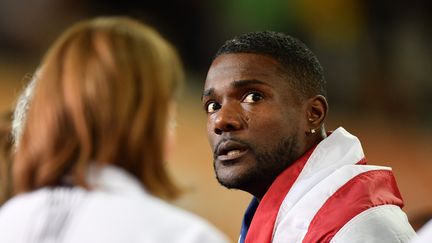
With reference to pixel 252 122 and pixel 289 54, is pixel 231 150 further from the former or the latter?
pixel 289 54

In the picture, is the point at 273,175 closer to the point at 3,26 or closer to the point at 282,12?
the point at 3,26

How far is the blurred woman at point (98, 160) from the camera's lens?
3.73 ft

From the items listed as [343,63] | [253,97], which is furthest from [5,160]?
[343,63]

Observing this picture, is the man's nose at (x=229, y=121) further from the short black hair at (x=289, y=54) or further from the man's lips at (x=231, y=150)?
the short black hair at (x=289, y=54)

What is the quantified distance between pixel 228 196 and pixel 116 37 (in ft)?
8.58

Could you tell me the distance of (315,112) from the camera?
1.84 metres

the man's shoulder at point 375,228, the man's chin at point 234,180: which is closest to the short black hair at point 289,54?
the man's chin at point 234,180

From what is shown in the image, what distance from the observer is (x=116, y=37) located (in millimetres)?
1226

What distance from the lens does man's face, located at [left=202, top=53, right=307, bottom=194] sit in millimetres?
1729

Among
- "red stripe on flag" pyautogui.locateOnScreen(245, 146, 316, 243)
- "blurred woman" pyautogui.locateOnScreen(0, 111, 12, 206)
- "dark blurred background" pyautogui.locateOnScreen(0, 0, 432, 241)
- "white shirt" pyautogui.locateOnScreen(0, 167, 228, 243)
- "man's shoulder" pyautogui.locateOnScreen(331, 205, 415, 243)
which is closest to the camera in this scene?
"white shirt" pyautogui.locateOnScreen(0, 167, 228, 243)

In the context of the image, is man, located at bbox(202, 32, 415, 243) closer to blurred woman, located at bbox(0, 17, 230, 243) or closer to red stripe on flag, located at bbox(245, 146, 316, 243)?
red stripe on flag, located at bbox(245, 146, 316, 243)

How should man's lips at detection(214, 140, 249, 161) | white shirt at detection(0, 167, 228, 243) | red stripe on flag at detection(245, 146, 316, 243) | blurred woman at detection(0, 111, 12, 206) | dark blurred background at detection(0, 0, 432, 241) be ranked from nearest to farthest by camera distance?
1. white shirt at detection(0, 167, 228, 243)
2. red stripe on flag at detection(245, 146, 316, 243)
3. man's lips at detection(214, 140, 249, 161)
4. blurred woman at detection(0, 111, 12, 206)
5. dark blurred background at detection(0, 0, 432, 241)

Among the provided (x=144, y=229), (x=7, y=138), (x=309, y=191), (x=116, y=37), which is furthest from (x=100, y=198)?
(x=7, y=138)

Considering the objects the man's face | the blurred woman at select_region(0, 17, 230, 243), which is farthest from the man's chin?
the blurred woman at select_region(0, 17, 230, 243)
